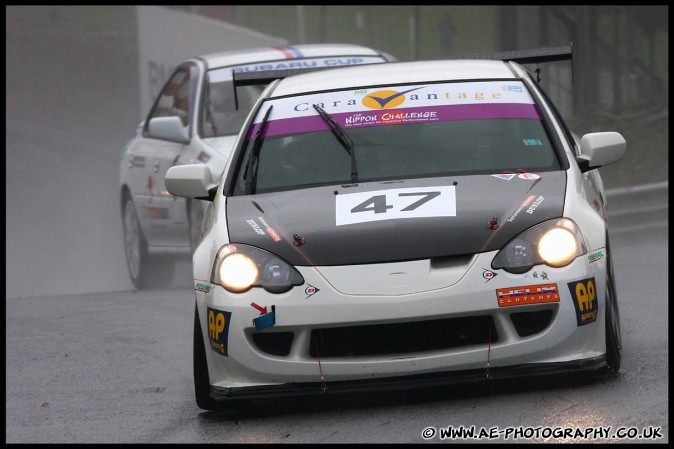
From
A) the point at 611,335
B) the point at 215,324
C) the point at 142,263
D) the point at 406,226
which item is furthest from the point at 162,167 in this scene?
the point at 611,335

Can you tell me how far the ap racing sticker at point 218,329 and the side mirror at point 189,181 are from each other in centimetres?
111

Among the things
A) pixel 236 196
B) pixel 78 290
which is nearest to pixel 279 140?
pixel 236 196

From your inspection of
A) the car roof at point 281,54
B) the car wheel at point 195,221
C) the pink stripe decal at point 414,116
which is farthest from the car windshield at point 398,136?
the car roof at point 281,54

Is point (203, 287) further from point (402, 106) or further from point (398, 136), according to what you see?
point (402, 106)

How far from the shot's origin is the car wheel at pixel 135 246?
38.4 feet

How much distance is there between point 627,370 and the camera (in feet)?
19.8

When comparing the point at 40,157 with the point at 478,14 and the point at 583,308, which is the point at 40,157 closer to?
the point at 583,308

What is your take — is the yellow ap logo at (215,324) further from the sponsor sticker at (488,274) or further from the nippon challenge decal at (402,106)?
the nippon challenge decal at (402,106)

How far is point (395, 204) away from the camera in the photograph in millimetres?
5859

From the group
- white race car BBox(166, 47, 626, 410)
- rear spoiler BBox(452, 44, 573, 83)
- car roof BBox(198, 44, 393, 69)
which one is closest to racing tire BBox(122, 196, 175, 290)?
car roof BBox(198, 44, 393, 69)

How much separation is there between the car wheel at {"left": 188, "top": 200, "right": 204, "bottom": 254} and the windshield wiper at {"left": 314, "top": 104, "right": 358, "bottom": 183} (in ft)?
11.0

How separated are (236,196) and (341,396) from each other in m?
0.98

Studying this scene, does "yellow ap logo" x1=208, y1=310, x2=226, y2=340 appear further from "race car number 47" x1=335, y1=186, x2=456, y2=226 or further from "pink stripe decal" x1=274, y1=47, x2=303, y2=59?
"pink stripe decal" x1=274, y1=47, x2=303, y2=59

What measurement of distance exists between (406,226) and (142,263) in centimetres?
636
